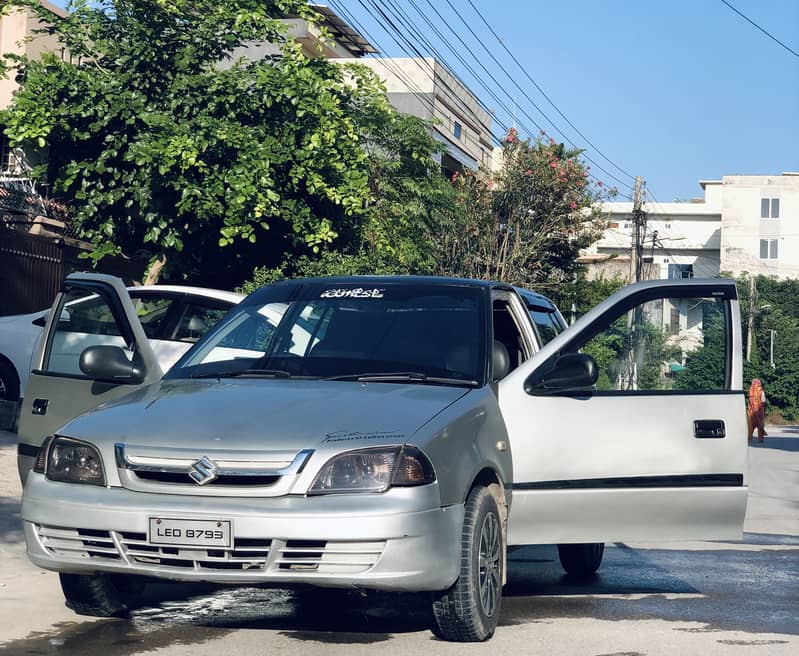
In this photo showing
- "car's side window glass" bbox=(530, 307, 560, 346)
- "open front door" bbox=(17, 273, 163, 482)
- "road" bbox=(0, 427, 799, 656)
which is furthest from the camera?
"car's side window glass" bbox=(530, 307, 560, 346)

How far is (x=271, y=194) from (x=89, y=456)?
38.5 feet

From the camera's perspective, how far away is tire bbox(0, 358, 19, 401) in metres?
15.0

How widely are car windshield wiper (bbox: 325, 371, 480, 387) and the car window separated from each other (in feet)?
18.0

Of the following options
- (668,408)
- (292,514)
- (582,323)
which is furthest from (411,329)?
(292,514)

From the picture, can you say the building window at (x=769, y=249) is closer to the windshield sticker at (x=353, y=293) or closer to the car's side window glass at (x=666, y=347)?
the car's side window glass at (x=666, y=347)

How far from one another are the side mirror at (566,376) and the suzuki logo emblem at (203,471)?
1840mm

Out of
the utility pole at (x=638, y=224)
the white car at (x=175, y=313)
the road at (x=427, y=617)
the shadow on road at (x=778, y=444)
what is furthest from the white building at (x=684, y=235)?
the road at (x=427, y=617)

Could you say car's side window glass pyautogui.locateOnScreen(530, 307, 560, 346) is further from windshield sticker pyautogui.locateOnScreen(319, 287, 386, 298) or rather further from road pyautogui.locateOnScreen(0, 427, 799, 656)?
road pyautogui.locateOnScreen(0, 427, 799, 656)

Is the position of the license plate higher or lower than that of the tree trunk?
lower

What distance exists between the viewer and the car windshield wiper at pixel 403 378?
625 centimetres

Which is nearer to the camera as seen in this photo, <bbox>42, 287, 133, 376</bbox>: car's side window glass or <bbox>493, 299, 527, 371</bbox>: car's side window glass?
<bbox>42, 287, 133, 376</bbox>: car's side window glass

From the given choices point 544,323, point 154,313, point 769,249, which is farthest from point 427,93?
point 544,323

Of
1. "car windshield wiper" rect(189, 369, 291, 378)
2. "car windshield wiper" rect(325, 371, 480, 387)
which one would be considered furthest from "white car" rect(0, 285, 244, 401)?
"car windshield wiper" rect(325, 371, 480, 387)

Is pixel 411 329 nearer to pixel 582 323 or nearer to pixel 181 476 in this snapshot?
pixel 582 323
